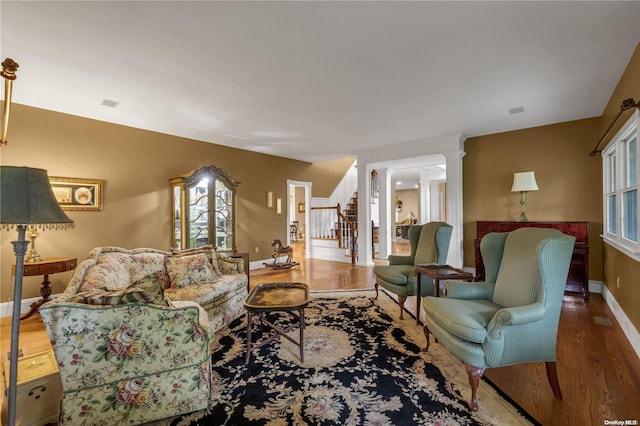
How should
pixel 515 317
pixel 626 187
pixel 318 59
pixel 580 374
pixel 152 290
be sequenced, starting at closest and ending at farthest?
pixel 515 317 → pixel 152 290 → pixel 580 374 → pixel 318 59 → pixel 626 187

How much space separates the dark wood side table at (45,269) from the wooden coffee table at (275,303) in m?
2.64

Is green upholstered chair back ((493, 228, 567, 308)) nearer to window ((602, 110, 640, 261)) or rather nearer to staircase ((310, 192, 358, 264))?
window ((602, 110, 640, 261))

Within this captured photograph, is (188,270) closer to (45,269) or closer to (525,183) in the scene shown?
(45,269)

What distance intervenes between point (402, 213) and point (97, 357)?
1382 cm

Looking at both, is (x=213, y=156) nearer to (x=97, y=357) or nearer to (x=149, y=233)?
(x=149, y=233)

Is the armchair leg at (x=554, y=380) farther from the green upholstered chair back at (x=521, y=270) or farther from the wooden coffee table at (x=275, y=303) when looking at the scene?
the wooden coffee table at (x=275, y=303)

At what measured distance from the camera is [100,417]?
1.56 m

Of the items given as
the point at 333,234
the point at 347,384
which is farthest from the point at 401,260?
the point at 333,234

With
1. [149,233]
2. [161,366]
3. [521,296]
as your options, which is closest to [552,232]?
[521,296]

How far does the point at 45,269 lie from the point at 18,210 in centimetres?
280

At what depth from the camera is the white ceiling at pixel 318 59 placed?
79.4 inches

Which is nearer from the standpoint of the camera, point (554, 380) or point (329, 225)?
point (554, 380)

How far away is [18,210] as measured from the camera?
132 centimetres

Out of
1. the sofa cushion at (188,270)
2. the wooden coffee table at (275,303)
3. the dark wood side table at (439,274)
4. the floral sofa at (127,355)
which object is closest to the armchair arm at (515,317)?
the dark wood side table at (439,274)
